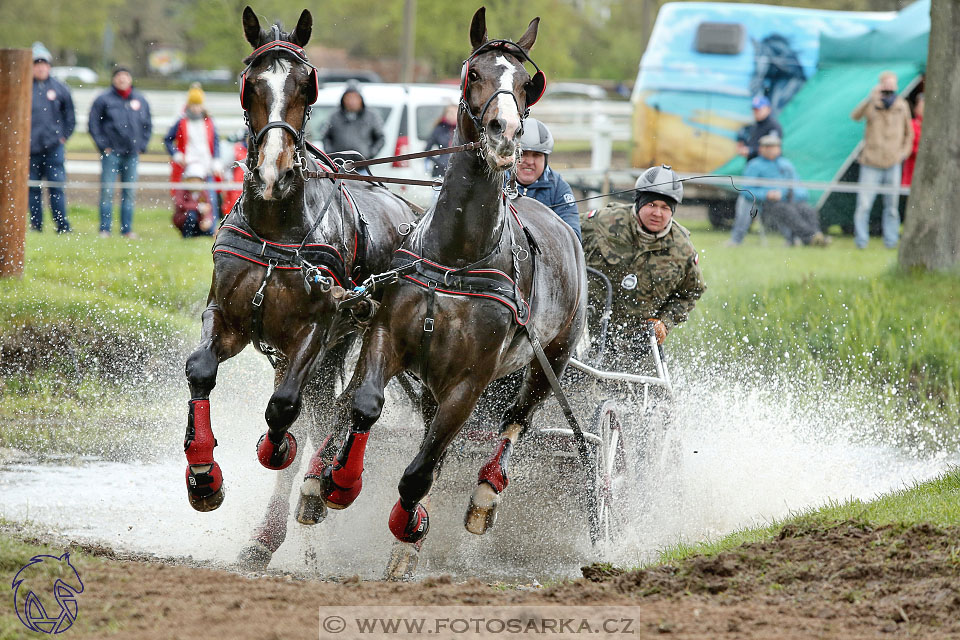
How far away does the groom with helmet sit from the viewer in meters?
6.99

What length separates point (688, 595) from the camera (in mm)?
4297

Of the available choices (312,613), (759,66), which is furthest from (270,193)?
(759,66)

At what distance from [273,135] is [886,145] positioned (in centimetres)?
1274

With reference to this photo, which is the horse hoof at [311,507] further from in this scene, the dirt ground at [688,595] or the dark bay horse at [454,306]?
the dirt ground at [688,595]

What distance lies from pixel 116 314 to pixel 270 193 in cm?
460

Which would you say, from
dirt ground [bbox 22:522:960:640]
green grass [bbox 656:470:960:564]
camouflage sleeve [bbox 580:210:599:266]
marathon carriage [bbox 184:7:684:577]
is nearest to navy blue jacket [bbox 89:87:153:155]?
camouflage sleeve [bbox 580:210:599:266]

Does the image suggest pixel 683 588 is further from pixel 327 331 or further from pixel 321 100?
pixel 321 100

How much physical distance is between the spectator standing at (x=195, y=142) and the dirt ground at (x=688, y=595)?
379 inches

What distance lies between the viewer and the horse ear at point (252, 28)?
4977mm

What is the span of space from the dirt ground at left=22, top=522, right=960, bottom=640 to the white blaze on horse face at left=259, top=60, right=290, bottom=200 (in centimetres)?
159

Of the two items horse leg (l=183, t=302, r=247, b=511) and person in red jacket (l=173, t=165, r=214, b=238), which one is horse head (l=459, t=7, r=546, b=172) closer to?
horse leg (l=183, t=302, r=247, b=511)

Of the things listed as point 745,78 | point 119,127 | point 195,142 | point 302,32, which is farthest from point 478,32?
point 745,78

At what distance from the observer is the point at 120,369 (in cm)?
847

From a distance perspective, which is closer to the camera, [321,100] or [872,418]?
[872,418]
